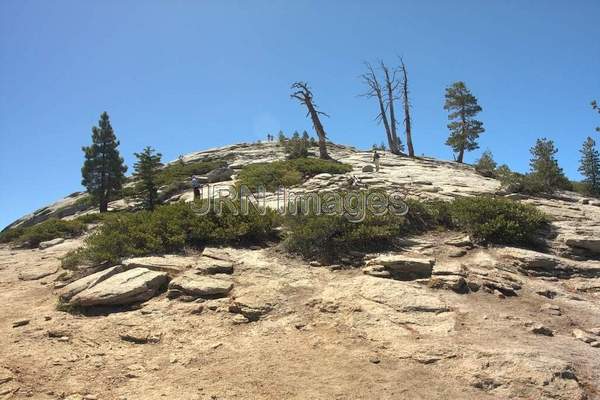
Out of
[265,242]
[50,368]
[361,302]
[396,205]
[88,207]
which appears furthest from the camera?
[88,207]

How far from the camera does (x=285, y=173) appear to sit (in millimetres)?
22109

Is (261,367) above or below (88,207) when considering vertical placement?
below

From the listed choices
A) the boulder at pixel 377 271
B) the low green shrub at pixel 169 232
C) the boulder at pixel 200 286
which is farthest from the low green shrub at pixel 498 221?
the boulder at pixel 200 286

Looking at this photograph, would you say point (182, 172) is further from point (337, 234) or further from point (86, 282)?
point (86, 282)

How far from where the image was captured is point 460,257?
10.4 metres

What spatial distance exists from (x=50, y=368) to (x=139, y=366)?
4.09 ft

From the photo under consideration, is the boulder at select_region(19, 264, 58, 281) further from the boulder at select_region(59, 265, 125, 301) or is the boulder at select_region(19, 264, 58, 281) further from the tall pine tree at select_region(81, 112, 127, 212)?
the tall pine tree at select_region(81, 112, 127, 212)

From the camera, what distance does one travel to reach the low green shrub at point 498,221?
10945mm

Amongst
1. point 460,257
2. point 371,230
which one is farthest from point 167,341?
point 460,257

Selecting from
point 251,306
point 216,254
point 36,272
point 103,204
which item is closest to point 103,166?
point 103,204

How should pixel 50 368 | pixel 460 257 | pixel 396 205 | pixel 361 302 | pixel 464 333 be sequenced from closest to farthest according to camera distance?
pixel 50 368, pixel 464 333, pixel 361 302, pixel 460 257, pixel 396 205

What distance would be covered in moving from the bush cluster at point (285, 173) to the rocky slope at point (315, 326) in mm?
9380

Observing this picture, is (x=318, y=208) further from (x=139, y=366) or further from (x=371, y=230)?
(x=139, y=366)

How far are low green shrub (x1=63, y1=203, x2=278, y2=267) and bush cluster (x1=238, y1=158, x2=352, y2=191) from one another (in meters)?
7.49
